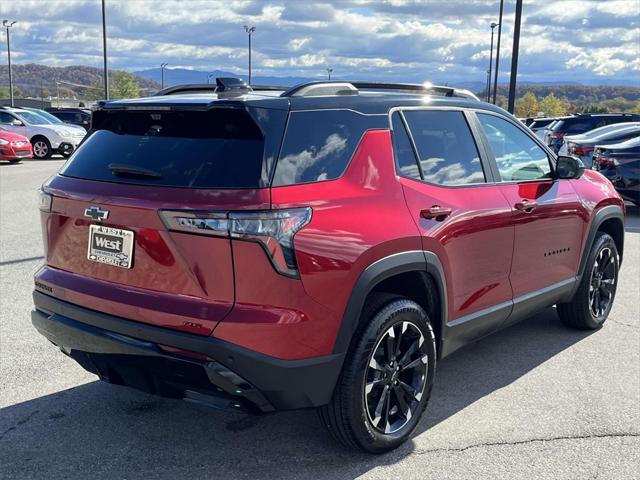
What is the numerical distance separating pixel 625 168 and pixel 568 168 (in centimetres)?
784

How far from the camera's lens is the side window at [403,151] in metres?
3.62

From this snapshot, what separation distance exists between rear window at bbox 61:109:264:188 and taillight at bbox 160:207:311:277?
145mm

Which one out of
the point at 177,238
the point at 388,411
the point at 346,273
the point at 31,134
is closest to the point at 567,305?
the point at 388,411

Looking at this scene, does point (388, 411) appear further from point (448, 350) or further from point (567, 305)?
point (567, 305)

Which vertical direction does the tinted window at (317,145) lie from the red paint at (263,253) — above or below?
above

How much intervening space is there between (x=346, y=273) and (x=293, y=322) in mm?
343

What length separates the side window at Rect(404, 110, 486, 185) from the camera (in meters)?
3.84

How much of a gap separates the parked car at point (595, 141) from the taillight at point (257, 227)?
11606mm

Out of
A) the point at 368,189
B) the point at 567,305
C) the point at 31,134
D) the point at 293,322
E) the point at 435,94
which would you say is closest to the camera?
the point at 293,322

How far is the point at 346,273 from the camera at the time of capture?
3137 millimetres

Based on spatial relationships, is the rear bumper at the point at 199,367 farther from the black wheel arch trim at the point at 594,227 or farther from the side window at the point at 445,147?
the black wheel arch trim at the point at 594,227

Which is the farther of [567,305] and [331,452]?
[567,305]

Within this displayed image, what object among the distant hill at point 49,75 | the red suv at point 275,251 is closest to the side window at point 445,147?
the red suv at point 275,251

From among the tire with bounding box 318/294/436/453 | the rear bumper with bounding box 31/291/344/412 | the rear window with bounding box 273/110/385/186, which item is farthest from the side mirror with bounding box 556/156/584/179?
the rear bumper with bounding box 31/291/344/412
